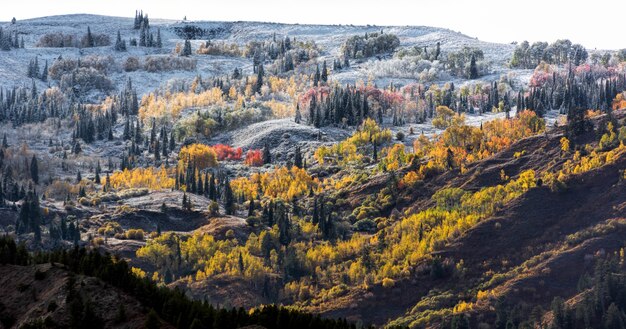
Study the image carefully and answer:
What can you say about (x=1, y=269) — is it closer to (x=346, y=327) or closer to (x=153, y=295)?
(x=153, y=295)

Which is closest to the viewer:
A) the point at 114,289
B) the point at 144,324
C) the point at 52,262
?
the point at 144,324

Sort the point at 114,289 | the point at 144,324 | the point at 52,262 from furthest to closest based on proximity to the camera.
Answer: the point at 52,262 → the point at 114,289 → the point at 144,324

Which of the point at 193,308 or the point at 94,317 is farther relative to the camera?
the point at 193,308

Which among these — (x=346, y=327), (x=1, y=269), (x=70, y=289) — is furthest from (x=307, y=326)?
(x=1, y=269)

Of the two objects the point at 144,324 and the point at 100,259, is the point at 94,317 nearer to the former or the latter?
the point at 144,324

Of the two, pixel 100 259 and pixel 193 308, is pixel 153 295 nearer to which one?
pixel 193 308

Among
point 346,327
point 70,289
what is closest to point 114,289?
point 70,289

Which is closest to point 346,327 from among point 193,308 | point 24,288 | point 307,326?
point 307,326
